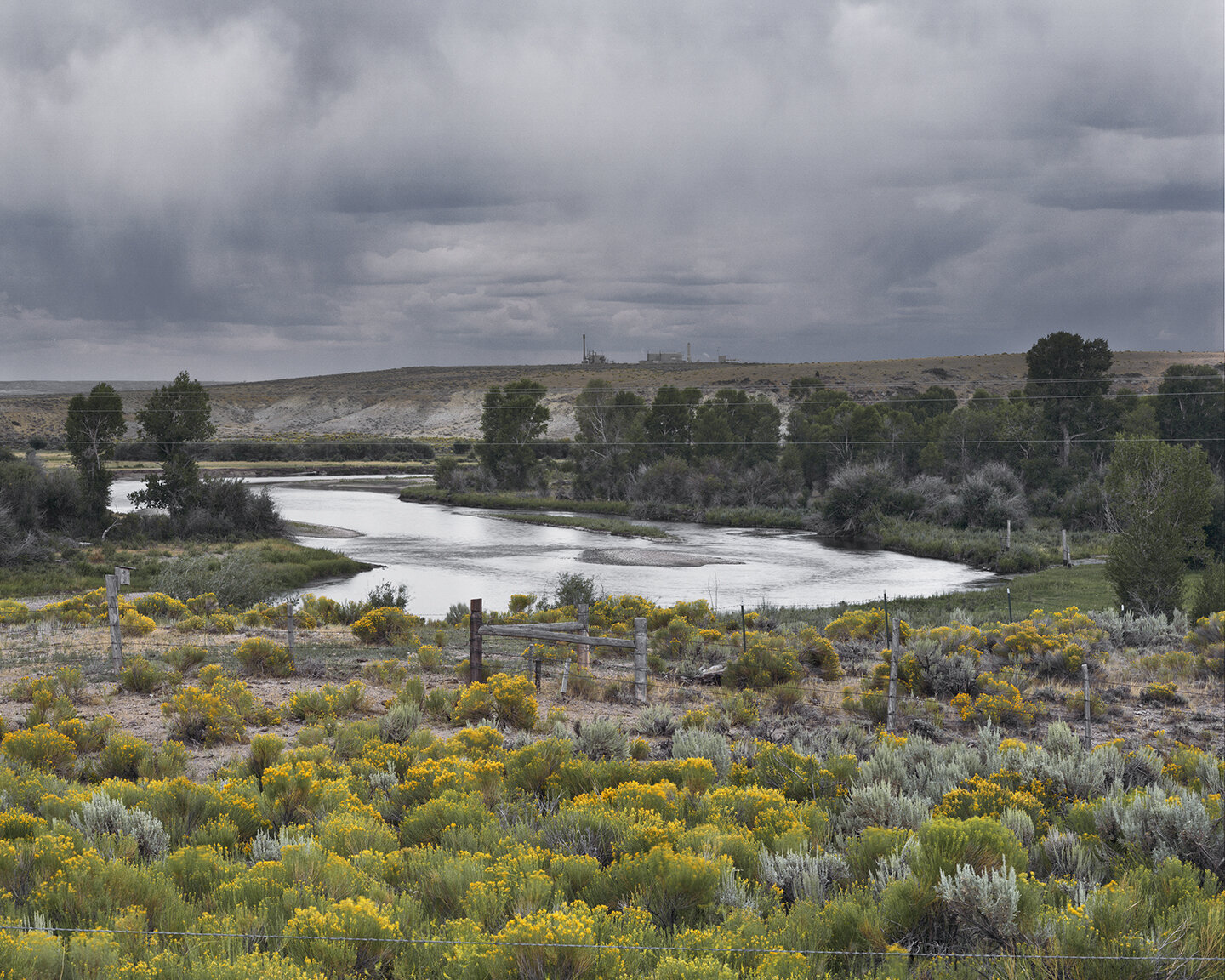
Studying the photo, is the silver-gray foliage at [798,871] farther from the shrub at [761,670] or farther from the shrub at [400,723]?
the shrub at [761,670]

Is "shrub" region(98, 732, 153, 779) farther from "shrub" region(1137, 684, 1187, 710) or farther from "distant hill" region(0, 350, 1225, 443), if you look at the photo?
"distant hill" region(0, 350, 1225, 443)

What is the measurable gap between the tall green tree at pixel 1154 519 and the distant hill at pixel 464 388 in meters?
81.9

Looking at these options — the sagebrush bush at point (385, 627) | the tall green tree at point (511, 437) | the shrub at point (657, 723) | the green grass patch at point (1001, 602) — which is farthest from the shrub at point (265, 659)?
the tall green tree at point (511, 437)

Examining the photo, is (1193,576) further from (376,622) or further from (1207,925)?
(1207,925)

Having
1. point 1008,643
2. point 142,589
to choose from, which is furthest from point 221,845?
point 142,589

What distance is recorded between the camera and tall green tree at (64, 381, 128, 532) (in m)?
40.2

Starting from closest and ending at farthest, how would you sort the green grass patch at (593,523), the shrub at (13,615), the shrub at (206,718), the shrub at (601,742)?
the shrub at (601,742), the shrub at (206,718), the shrub at (13,615), the green grass patch at (593,523)

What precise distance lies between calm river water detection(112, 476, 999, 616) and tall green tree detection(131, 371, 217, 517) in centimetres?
660

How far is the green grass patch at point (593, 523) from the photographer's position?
158ft

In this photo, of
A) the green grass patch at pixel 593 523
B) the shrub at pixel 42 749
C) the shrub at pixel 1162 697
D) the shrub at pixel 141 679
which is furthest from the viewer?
the green grass patch at pixel 593 523

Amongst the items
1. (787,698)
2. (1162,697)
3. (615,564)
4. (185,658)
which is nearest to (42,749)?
(185,658)

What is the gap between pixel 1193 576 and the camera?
30.8 metres

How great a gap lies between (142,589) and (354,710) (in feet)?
69.4

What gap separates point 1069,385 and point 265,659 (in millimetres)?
54768
